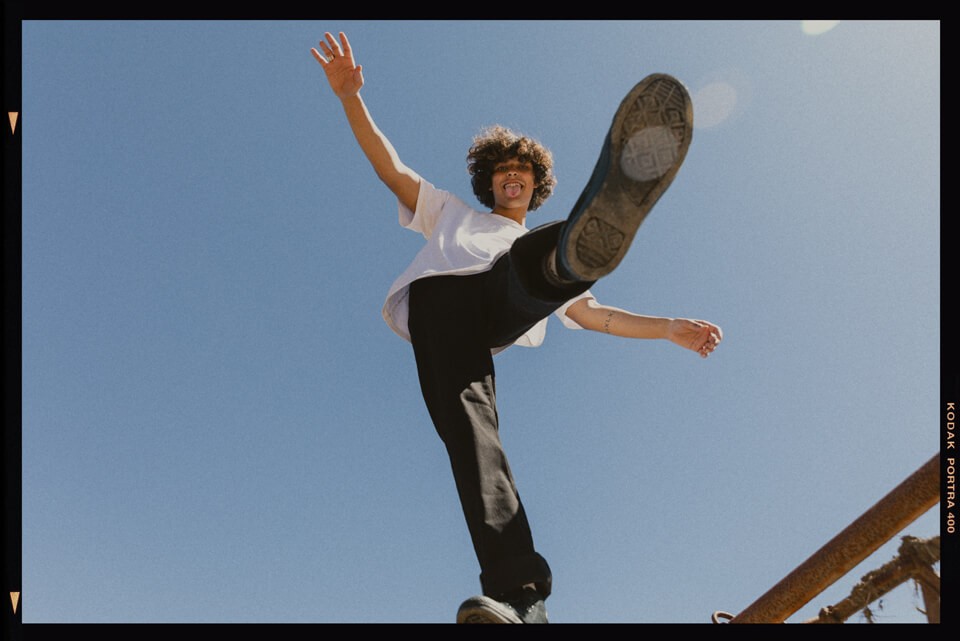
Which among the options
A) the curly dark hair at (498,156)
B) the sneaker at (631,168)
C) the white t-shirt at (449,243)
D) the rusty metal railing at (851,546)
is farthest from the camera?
the curly dark hair at (498,156)

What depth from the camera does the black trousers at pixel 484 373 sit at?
2.42m

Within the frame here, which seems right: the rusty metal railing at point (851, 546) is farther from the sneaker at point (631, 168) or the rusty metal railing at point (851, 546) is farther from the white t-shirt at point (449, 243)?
the white t-shirt at point (449, 243)

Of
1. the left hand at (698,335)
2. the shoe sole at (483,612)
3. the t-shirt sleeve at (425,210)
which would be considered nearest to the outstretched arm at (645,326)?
the left hand at (698,335)

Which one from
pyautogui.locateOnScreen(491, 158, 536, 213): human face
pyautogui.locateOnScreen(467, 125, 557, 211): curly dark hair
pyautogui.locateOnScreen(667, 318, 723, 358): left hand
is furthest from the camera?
pyautogui.locateOnScreen(467, 125, 557, 211): curly dark hair

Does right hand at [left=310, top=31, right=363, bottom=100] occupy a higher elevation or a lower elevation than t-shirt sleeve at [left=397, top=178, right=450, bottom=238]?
higher

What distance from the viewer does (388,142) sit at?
3.54m

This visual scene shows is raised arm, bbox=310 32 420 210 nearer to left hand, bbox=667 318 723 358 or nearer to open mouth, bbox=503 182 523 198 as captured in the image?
open mouth, bbox=503 182 523 198

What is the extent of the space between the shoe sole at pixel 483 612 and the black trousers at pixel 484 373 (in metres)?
0.14

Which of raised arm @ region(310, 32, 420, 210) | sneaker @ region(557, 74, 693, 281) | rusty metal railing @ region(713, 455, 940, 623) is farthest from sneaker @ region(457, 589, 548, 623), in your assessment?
raised arm @ region(310, 32, 420, 210)

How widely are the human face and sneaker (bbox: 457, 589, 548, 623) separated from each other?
1.96 meters

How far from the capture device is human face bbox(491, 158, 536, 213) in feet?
12.4

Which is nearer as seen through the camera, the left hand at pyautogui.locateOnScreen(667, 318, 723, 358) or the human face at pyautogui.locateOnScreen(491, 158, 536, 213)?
the left hand at pyautogui.locateOnScreen(667, 318, 723, 358)
